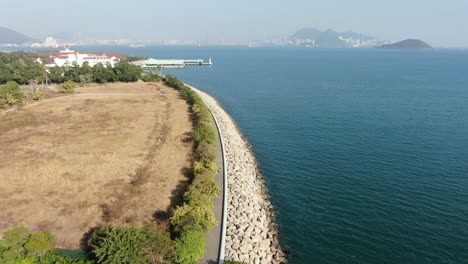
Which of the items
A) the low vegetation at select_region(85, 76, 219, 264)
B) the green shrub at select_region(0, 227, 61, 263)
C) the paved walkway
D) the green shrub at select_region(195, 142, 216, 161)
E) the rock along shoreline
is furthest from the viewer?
the green shrub at select_region(195, 142, 216, 161)

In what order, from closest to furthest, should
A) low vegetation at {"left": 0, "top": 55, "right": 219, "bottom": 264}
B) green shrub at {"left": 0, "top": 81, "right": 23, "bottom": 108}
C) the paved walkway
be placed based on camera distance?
low vegetation at {"left": 0, "top": 55, "right": 219, "bottom": 264} < the paved walkway < green shrub at {"left": 0, "top": 81, "right": 23, "bottom": 108}

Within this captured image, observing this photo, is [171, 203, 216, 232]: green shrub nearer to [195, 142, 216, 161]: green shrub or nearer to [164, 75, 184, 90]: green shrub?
[195, 142, 216, 161]: green shrub

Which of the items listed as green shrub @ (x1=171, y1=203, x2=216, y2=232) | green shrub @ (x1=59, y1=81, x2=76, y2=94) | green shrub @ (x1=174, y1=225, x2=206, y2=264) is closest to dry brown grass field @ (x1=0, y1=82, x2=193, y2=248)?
green shrub @ (x1=171, y1=203, x2=216, y2=232)

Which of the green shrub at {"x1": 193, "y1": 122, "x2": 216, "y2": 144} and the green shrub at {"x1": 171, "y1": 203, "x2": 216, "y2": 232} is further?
the green shrub at {"x1": 193, "y1": 122, "x2": 216, "y2": 144}

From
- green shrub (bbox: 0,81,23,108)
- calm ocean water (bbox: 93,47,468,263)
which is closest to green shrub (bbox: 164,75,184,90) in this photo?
calm ocean water (bbox: 93,47,468,263)

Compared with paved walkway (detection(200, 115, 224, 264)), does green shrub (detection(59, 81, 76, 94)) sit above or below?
above

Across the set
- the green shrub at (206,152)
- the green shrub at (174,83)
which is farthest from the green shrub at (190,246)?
the green shrub at (174,83)

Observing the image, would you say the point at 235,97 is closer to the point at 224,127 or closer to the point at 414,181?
the point at 224,127

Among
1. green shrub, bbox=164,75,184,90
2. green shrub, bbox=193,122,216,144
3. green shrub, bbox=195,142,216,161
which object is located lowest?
green shrub, bbox=195,142,216,161

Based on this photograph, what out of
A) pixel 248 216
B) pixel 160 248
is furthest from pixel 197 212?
pixel 248 216
